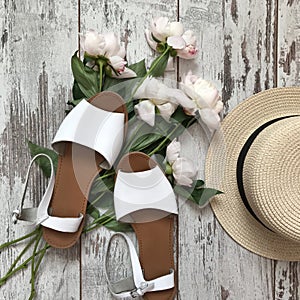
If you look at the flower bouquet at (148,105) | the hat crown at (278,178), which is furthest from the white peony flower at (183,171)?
the hat crown at (278,178)

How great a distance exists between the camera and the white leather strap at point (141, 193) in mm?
1180

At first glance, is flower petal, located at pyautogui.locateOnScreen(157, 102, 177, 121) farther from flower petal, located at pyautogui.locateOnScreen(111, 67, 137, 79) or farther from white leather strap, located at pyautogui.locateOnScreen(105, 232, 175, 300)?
white leather strap, located at pyautogui.locateOnScreen(105, 232, 175, 300)

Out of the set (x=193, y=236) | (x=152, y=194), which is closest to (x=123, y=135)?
(x=152, y=194)

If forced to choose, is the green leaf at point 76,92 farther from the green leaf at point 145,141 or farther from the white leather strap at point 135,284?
the white leather strap at point 135,284

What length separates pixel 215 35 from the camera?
127cm

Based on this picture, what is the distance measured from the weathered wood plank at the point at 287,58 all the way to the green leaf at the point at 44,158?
0.52 m

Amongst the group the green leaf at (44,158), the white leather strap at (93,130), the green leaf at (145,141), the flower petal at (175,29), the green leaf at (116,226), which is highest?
the flower petal at (175,29)

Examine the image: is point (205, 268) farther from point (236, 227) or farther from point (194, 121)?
point (194, 121)

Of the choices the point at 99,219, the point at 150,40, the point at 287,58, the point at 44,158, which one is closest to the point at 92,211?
the point at 99,219

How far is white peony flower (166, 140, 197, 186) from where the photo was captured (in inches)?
47.3

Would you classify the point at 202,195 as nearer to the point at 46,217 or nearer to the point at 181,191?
the point at 181,191

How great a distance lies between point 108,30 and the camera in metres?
1.21

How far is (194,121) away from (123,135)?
166 millimetres

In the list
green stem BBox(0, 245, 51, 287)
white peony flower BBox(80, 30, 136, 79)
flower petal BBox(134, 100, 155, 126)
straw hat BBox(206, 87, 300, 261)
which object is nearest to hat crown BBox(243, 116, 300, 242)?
straw hat BBox(206, 87, 300, 261)
